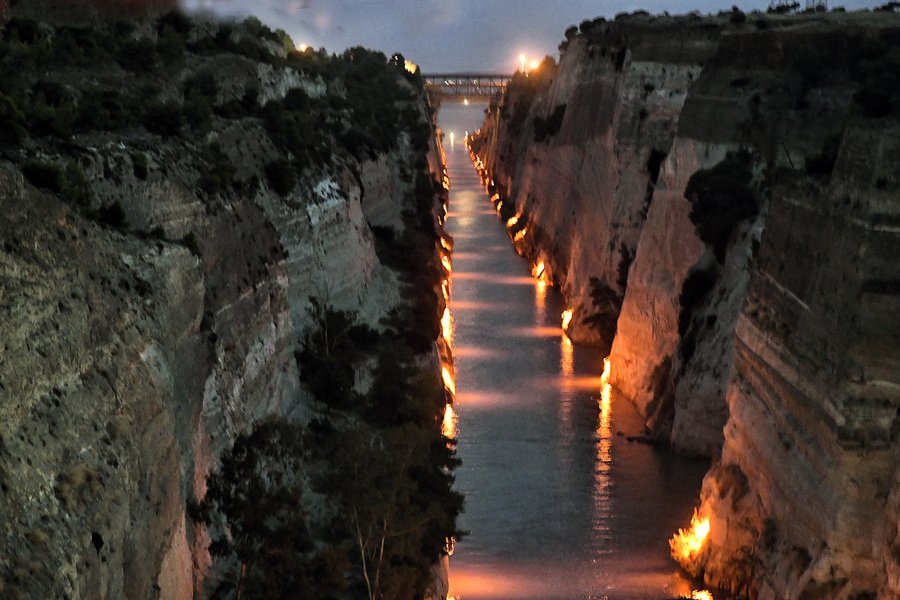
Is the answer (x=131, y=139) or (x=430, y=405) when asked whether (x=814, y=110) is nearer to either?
(x=430, y=405)

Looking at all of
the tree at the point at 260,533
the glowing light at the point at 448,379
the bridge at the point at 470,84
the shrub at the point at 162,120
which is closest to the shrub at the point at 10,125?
the tree at the point at 260,533

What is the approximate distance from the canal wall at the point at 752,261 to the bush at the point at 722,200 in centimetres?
5

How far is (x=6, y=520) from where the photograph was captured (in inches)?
374

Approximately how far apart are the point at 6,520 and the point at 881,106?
20.5 meters

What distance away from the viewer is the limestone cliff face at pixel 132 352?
33.5 feet

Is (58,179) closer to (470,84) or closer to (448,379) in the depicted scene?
(448,379)

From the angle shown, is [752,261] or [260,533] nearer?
[260,533]

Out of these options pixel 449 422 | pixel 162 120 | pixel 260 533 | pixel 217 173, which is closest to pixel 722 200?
pixel 449 422

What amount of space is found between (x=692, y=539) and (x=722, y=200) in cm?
1054

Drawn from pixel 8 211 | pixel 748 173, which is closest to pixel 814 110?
pixel 748 173

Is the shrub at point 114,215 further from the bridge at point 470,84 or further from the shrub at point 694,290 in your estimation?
the bridge at point 470,84

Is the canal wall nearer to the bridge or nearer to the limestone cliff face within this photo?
the limestone cliff face

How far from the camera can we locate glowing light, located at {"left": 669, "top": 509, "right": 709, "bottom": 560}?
80.9ft

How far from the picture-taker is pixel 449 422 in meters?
35.5
